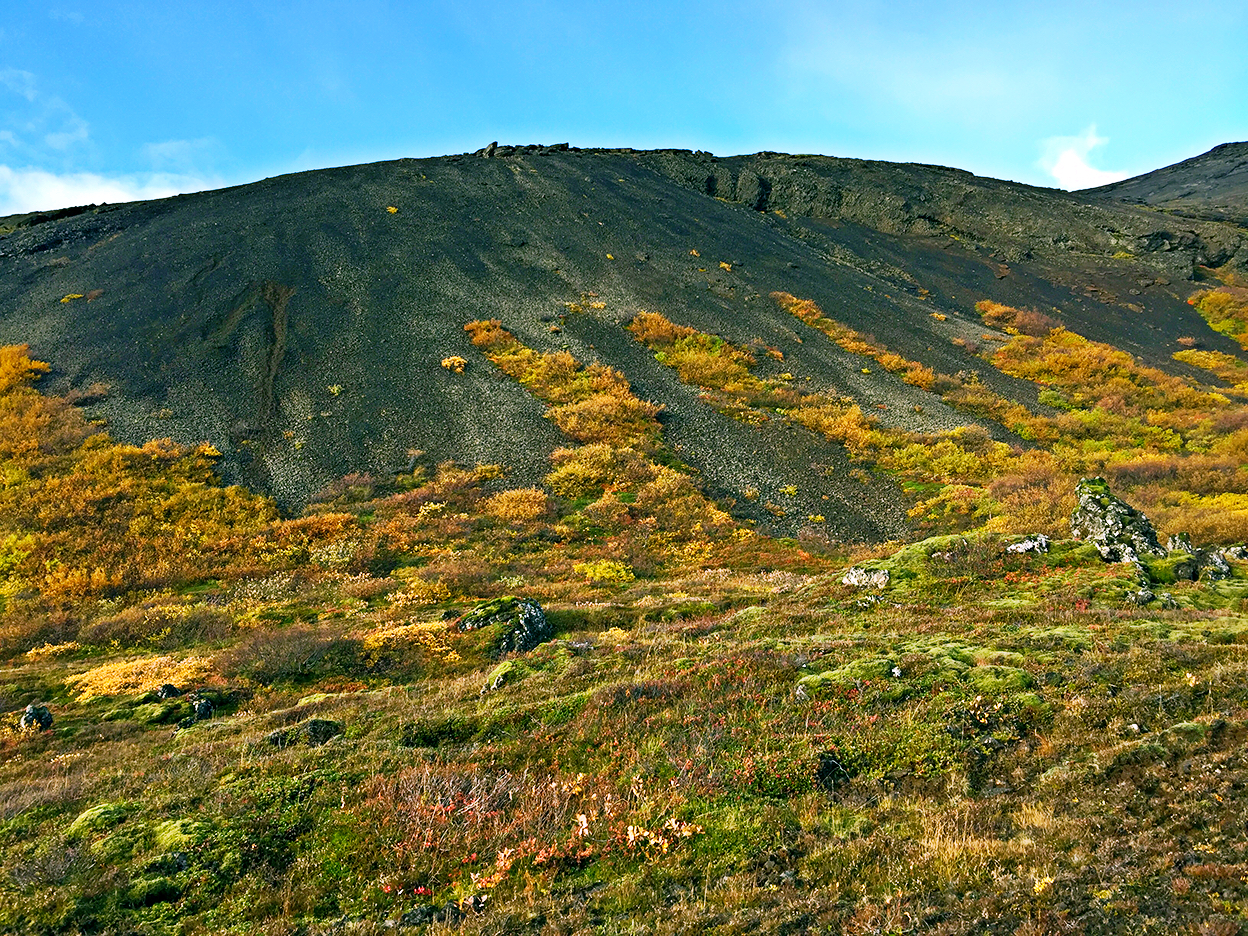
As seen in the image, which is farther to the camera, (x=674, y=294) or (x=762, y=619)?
(x=674, y=294)

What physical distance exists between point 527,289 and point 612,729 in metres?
50.4

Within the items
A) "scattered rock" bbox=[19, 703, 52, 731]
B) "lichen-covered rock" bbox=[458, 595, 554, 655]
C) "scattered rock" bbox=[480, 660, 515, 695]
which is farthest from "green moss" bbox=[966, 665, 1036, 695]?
"scattered rock" bbox=[19, 703, 52, 731]

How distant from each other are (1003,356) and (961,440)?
21.6 m

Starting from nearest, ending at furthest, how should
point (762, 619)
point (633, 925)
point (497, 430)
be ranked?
point (633, 925) → point (762, 619) → point (497, 430)

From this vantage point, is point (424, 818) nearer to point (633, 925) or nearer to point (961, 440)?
point (633, 925)

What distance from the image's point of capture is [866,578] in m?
20.2

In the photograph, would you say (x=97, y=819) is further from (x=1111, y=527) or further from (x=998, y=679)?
(x=1111, y=527)

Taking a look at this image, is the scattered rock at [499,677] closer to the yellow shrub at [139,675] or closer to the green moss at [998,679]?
the yellow shrub at [139,675]

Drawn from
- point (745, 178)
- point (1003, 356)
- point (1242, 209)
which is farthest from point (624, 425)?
point (1242, 209)

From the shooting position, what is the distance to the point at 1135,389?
49.7 metres

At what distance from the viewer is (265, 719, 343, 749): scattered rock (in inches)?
454

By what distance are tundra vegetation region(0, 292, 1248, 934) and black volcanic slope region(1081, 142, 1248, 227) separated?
317 ft

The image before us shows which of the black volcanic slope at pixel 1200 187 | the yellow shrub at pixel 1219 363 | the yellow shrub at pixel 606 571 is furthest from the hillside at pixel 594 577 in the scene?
the black volcanic slope at pixel 1200 187

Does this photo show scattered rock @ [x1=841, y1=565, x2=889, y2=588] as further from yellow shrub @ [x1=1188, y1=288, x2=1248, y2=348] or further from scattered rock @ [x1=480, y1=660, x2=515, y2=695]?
yellow shrub @ [x1=1188, y1=288, x2=1248, y2=348]
